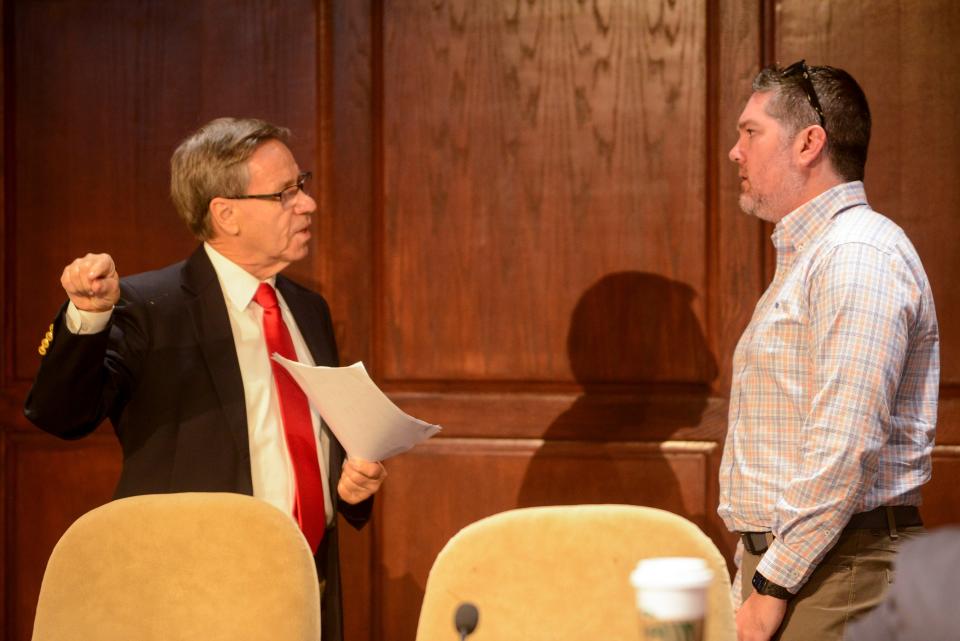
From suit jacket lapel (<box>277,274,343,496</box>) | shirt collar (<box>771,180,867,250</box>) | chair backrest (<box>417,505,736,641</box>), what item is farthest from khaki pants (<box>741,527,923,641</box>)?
suit jacket lapel (<box>277,274,343,496</box>)

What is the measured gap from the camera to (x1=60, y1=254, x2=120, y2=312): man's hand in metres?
2.13

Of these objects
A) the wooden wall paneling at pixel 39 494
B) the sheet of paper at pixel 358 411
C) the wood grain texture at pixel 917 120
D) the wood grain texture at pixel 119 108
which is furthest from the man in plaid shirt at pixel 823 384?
the wooden wall paneling at pixel 39 494

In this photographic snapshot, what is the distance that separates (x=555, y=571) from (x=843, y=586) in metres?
0.67

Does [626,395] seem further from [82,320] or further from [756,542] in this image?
[82,320]

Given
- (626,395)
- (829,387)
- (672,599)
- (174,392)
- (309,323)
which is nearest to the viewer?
(672,599)

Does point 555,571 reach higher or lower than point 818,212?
lower

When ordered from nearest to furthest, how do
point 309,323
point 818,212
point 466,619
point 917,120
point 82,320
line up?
1. point 466,619
2. point 82,320
3. point 818,212
4. point 309,323
5. point 917,120

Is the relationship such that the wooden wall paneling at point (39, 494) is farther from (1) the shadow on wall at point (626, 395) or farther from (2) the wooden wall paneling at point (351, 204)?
(1) the shadow on wall at point (626, 395)

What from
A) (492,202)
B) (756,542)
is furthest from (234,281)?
(756,542)

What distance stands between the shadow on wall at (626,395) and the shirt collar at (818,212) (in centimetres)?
106

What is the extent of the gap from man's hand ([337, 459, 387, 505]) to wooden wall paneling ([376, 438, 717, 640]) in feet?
3.05

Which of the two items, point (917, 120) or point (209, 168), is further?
point (917, 120)

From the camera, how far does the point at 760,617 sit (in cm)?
219

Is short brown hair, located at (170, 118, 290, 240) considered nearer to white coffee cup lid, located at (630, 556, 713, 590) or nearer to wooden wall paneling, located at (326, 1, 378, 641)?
wooden wall paneling, located at (326, 1, 378, 641)
